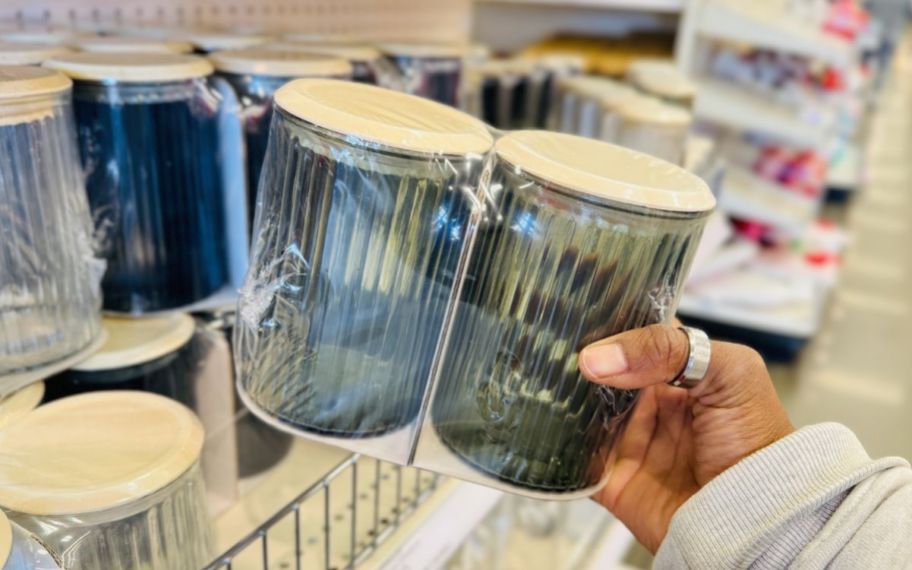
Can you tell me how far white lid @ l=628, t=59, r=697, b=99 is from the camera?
1.12 metres

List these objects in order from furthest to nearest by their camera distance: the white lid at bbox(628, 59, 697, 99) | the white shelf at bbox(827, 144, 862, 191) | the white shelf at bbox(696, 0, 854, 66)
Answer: the white shelf at bbox(827, 144, 862, 191) < the white shelf at bbox(696, 0, 854, 66) < the white lid at bbox(628, 59, 697, 99)

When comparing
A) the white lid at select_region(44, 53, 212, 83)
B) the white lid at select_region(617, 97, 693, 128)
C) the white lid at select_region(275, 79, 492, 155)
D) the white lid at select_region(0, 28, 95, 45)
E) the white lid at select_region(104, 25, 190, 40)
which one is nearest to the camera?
the white lid at select_region(275, 79, 492, 155)

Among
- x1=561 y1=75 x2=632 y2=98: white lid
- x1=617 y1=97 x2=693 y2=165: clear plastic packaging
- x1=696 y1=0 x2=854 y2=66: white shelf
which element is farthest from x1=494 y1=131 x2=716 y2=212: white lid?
x1=696 y1=0 x2=854 y2=66: white shelf

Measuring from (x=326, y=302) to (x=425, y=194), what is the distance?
102 mm

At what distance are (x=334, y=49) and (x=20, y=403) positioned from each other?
49cm

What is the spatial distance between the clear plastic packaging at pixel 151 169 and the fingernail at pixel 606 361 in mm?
392

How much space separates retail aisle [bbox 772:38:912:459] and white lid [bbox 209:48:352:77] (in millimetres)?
1253

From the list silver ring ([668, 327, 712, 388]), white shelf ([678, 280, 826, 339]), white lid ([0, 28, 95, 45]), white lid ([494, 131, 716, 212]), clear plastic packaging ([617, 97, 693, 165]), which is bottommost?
white shelf ([678, 280, 826, 339])

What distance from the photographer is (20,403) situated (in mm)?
509

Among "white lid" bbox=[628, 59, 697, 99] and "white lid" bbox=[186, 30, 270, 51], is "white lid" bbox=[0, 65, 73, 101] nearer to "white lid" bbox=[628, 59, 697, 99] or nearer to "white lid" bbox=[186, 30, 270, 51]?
"white lid" bbox=[186, 30, 270, 51]

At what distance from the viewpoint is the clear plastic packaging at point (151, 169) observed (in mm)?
578

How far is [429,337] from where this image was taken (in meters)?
0.51

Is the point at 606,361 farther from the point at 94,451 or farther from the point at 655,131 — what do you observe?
the point at 655,131

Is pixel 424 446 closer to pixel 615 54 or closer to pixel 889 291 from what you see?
pixel 615 54
